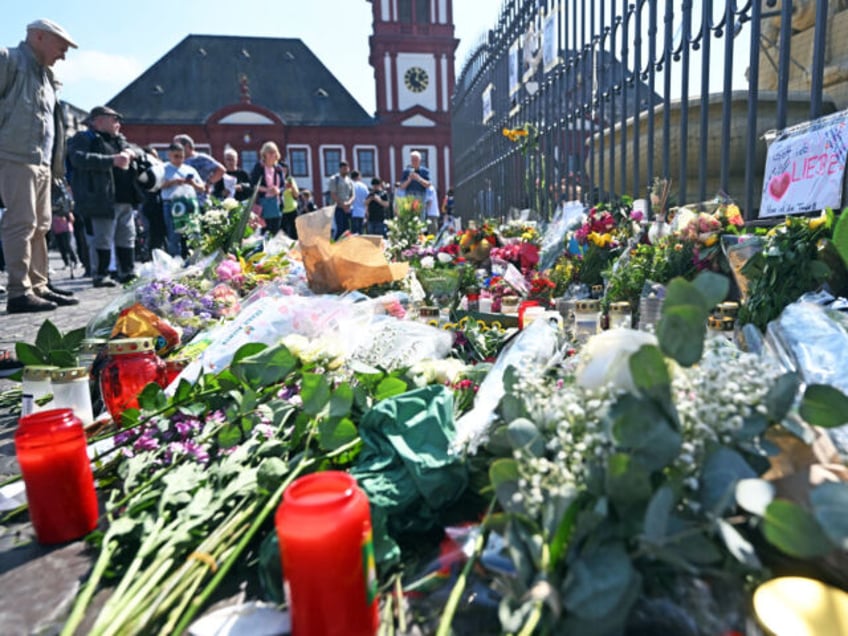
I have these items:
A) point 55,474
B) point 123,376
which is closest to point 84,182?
point 123,376

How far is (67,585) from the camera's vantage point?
1.31 meters

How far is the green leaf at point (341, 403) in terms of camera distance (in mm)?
1494

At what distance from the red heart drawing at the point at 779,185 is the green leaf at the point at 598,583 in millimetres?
2673

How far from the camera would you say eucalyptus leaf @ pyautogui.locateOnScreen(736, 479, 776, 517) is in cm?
88

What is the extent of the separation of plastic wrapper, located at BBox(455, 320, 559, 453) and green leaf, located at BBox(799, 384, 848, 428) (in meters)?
0.50

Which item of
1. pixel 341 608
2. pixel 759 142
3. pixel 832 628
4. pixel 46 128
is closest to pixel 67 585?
pixel 341 608

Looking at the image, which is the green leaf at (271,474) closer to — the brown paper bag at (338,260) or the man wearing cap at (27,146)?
the brown paper bag at (338,260)

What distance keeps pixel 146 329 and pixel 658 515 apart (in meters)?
2.57

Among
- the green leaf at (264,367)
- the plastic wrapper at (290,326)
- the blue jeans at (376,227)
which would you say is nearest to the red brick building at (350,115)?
the blue jeans at (376,227)

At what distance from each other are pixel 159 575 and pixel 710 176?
4.71 metres

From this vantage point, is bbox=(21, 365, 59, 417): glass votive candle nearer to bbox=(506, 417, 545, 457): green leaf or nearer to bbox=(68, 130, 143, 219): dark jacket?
bbox=(506, 417, 545, 457): green leaf

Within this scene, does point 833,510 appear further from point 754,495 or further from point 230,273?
point 230,273

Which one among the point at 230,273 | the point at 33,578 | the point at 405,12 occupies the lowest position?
the point at 33,578

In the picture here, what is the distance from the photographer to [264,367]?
1.85m
